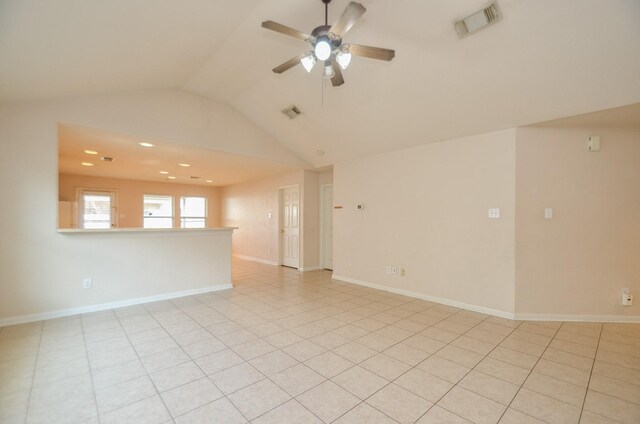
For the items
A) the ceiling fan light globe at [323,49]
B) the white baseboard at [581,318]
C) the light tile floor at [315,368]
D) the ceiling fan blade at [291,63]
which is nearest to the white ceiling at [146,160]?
the light tile floor at [315,368]

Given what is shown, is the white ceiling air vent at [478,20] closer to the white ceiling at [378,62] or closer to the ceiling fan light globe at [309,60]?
the white ceiling at [378,62]

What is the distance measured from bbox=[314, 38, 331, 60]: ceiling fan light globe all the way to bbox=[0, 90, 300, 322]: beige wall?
3.10m

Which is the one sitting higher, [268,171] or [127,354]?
[268,171]

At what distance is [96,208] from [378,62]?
8498 millimetres

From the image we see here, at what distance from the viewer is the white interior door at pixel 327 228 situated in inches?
268

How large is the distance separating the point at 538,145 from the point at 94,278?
20.0 feet

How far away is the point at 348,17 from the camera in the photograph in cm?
197

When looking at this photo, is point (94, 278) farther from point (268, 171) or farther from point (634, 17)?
point (634, 17)

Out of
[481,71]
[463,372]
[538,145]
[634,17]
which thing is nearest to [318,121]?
[481,71]

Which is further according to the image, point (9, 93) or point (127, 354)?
point (9, 93)

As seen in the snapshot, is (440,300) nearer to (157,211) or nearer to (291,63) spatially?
(291,63)

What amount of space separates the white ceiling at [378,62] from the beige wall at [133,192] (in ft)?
17.6

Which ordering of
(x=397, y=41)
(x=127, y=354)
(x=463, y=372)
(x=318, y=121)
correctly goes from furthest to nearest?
(x=318, y=121) → (x=397, y=41) → (x=127, y=354) → (x=463, y=372)

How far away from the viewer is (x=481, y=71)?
2953 mm
